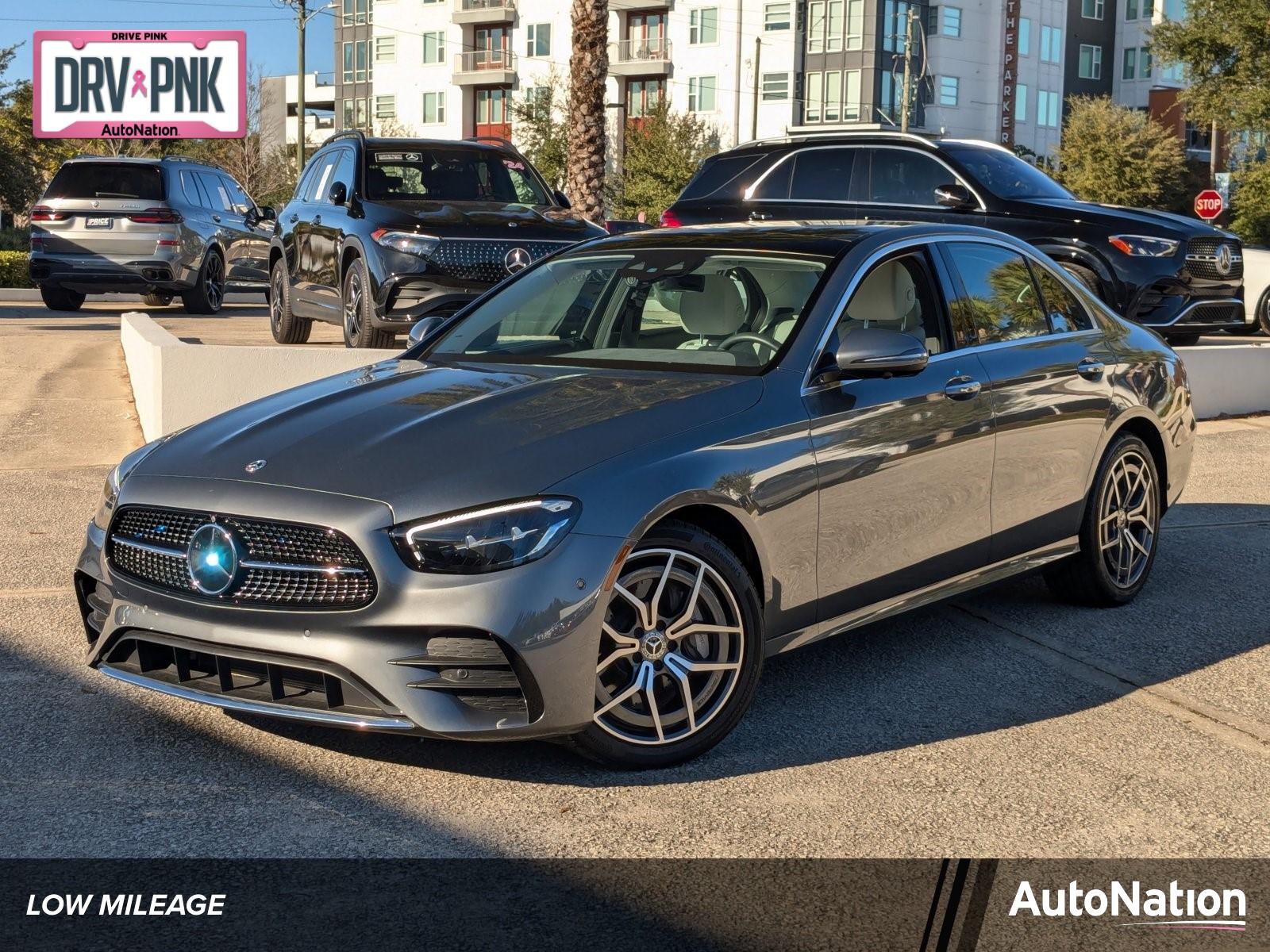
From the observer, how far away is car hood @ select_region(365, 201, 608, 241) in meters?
11.5

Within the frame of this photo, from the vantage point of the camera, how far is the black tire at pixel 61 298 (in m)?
21.9

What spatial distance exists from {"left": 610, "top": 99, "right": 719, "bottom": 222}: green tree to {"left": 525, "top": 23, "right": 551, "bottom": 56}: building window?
42.0 ft

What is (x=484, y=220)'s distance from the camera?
11773 mm

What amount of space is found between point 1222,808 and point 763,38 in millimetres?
68501

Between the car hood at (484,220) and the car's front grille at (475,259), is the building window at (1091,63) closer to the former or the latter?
the car hood at (484,220)

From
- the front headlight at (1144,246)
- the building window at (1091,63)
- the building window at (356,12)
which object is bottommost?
the front headlight at (1144,246)

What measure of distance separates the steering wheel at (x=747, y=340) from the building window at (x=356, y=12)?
8553 cm

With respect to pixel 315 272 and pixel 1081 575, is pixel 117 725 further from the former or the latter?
pixel 315 272

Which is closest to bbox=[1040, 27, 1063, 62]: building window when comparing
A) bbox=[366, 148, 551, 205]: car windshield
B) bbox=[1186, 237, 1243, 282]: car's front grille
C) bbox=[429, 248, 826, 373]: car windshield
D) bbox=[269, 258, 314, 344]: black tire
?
bbox=[1186, 237, 1243, 282]: car's front grille

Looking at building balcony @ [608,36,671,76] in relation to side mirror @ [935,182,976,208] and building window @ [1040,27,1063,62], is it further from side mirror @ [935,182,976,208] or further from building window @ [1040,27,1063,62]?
side mirror @ [935,182,976,208]

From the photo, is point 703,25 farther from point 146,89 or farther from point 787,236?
point 787,236

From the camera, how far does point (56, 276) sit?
792 inches

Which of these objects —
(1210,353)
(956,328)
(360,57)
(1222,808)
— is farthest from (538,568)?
(360,57)

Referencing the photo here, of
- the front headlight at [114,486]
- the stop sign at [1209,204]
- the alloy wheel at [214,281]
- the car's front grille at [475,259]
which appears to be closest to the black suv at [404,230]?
the car's front grille at [475,259]
